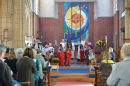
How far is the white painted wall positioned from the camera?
17.8 metres

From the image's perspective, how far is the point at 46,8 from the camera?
58.5 feet

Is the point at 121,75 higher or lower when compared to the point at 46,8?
lower

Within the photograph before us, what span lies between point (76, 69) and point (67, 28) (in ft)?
24.1

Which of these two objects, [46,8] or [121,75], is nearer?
[121,75]

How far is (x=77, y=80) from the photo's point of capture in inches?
362

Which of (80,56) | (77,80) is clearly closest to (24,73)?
(77,80)

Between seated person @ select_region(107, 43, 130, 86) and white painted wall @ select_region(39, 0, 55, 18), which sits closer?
seated person @ select_region(107, 43, 130, 86)

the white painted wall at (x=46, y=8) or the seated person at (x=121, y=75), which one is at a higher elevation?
the white painted wall at (x=46, y=8)

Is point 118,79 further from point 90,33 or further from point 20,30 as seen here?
point 90,33

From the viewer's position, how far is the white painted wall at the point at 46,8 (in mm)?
17781

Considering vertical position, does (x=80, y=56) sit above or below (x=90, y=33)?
below

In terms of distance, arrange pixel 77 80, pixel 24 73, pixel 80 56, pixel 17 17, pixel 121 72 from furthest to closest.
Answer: pixel 80 56 < pixel 17 17 < pixel 77 80 < pixel 24 73 < pixel 121 72

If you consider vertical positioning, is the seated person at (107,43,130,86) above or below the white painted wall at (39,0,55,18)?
below

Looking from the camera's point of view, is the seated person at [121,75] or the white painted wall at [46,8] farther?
the white painted wall at [46,8]
